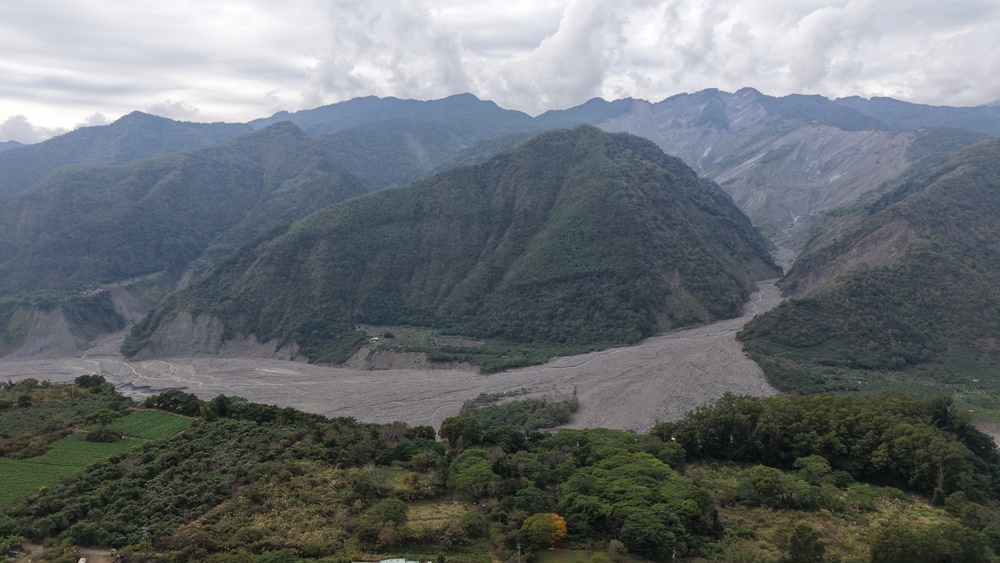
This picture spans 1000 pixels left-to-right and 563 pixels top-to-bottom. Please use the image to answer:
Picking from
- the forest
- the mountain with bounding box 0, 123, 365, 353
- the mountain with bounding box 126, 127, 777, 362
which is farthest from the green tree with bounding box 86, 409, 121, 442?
the mountain with bounding box 0, 123, 365, 353

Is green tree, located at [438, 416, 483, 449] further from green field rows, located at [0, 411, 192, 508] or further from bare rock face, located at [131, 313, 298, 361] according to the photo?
bare rock face, located at [131, 313, 298, 361]

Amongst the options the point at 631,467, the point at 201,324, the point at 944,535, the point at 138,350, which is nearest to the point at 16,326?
the point at 138,350

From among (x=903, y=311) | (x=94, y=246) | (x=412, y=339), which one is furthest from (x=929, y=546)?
(x=94, y=246)

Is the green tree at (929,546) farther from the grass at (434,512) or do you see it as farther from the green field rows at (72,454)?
the green field rows at (72,454)

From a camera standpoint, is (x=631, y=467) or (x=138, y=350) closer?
(x=631, y=467)

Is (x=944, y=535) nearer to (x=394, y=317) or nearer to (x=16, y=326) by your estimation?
(x=394, y=317)

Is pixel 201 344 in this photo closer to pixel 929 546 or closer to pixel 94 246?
pixel 94 246

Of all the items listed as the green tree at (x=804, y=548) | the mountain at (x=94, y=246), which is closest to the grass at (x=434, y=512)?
the green tree at (x=804, y=548)
